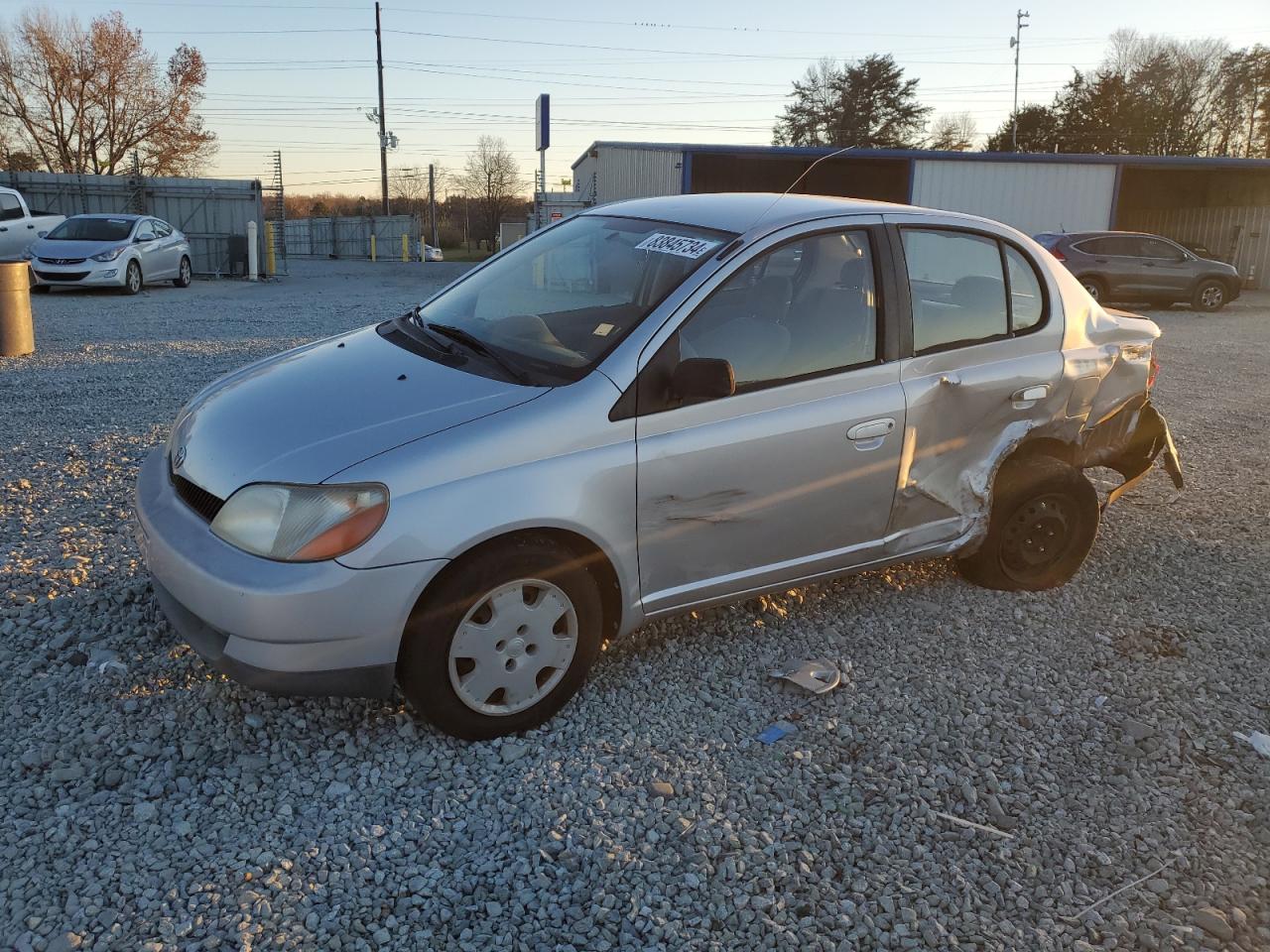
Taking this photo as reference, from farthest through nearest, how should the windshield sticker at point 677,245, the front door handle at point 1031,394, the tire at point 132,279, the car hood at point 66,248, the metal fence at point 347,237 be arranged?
the metal fence at point 347,237 → the tire at point 132,279 → the car hood at point 66,248 → the front door handle at point 1031,394 → the windshield sticker at point 677,245

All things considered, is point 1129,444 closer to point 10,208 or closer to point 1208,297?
point 1208,297

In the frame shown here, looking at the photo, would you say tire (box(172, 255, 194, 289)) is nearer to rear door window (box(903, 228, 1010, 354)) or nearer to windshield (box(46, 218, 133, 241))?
windshield (box(46, 218, 133, 241))

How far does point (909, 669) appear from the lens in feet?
12.7

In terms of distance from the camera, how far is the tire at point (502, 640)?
3.02 m

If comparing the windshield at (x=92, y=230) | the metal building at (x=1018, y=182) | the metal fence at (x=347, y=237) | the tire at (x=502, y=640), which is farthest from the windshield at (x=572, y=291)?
the metal fence at (x=347, y=237)

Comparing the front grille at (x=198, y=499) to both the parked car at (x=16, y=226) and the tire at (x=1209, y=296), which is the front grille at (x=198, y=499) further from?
the tire at (x=1209, y=296)

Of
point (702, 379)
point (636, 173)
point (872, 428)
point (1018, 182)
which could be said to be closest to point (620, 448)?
point (702, 379)

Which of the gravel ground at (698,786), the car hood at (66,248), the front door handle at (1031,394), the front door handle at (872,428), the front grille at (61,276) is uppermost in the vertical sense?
the car hood at (66,248)

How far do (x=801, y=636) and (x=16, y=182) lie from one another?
2812 centimetres

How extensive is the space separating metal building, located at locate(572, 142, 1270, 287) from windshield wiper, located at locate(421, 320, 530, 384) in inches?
826

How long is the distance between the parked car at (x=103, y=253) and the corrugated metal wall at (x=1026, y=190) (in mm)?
17641

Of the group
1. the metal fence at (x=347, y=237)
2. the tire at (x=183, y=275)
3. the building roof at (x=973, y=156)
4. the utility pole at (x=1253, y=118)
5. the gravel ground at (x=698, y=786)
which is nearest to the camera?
the gravel ground at (x=698, y=786)

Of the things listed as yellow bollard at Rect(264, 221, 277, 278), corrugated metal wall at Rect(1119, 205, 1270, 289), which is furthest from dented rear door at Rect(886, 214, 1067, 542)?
corrugated metal wall at Rect(1119, 205, 1270, 289)

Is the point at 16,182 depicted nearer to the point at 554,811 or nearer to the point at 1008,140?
the point at 554,811
